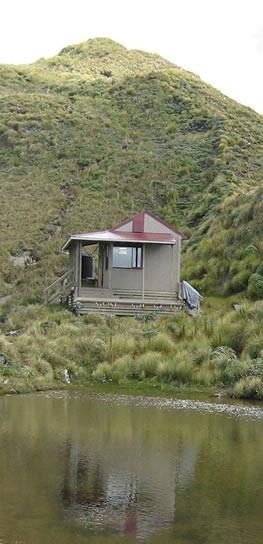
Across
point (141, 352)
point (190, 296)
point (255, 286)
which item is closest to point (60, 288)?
point (190, 296)

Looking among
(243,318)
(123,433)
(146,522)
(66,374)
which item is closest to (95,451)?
(123,433)

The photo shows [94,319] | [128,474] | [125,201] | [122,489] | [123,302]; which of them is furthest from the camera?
[125,201]

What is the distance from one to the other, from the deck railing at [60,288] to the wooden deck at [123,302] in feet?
6.82

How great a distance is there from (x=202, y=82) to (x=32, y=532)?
241 feet

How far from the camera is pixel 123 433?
14859 millimetres

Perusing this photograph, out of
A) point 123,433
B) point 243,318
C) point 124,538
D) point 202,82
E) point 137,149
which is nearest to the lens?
point 124,538

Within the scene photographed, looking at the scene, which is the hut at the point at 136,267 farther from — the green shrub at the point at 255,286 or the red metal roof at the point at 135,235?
the green shrub at the point at 255,286

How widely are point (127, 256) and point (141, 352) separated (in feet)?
31.9

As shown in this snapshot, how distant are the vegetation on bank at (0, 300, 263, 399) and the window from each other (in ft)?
17.4

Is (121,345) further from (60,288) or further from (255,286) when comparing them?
(60,288)

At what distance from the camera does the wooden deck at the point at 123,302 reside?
31281 mm

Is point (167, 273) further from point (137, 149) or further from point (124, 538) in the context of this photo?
point (137, 149)

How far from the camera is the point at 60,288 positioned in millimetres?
36594

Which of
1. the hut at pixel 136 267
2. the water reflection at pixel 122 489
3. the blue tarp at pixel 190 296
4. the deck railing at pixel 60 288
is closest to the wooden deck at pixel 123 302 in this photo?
the hut at pixel 136 267
